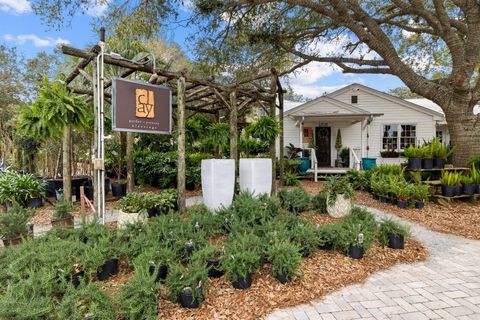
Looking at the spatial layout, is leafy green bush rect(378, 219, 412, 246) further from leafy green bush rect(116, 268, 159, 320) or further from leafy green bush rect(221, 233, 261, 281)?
leafy green bush rect(116, 268, 159, 320)

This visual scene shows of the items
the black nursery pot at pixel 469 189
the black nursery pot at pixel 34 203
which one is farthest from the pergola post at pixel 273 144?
the black nursery pot at pixel 34 203

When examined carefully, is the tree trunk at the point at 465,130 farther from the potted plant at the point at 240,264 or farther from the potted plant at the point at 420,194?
the potted plant at the point at 240,264

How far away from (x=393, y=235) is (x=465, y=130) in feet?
18.1

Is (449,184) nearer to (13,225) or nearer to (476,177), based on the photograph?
(476,177)

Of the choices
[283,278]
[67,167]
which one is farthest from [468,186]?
[67,167]

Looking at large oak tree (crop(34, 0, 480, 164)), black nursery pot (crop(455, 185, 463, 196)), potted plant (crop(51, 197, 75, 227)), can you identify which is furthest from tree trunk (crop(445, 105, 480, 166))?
potted plant (crop(51, 197, 75, 227))

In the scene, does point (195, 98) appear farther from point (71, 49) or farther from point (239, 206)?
point (239, 206)

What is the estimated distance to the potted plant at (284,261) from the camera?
2.63m

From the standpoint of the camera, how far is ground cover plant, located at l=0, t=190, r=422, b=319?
79.0 inches

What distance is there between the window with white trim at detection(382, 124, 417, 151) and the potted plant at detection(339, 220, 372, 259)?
10892 mm

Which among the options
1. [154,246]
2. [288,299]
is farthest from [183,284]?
[288,299]

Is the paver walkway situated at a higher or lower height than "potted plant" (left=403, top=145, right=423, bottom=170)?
lower

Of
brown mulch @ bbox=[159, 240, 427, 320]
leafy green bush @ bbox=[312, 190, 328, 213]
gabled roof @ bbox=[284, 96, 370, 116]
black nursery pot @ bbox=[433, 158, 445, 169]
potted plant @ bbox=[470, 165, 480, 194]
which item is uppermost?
gabled roof @ bbox=[284, 96, 370, 116]

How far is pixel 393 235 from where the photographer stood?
3.62 m
